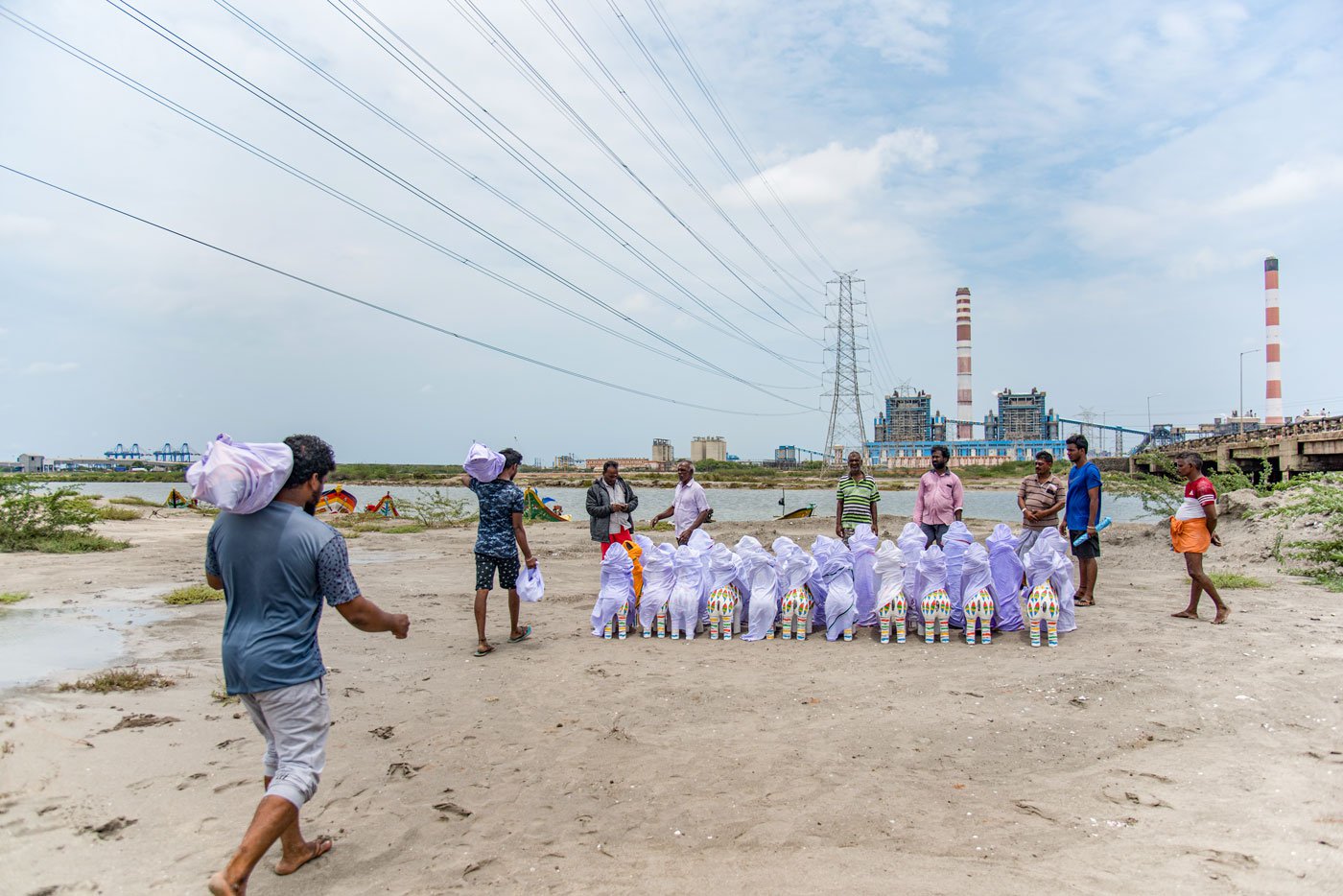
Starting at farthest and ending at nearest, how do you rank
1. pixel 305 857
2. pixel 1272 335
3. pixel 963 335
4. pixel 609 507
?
pixel 963 335 → pixel 1272 335 → pixel 609 507 → pixel 305 857

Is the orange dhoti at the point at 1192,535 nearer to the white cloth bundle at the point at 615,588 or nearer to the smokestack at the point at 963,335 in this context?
the white cloth bundle at the point at 615,588

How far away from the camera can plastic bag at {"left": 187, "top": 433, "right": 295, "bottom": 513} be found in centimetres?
300

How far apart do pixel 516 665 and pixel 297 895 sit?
3.40m

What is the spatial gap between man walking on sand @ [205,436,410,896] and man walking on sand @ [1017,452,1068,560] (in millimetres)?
7033

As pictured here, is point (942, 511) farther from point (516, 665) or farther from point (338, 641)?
point (338, 641)

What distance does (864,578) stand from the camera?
7395 millimetres

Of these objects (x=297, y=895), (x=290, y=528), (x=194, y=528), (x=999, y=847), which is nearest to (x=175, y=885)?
(x=297, y=895)

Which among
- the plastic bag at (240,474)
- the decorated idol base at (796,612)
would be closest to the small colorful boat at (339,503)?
the decorated idol base at (796,612)

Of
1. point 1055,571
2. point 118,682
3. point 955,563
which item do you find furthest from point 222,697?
point 1055,571

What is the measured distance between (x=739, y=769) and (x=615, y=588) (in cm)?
345

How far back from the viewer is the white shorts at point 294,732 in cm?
315

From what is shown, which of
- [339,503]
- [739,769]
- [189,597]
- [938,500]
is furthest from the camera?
[339,503]

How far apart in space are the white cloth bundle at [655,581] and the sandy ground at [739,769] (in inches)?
15.5

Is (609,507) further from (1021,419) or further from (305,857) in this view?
(1021,419)
